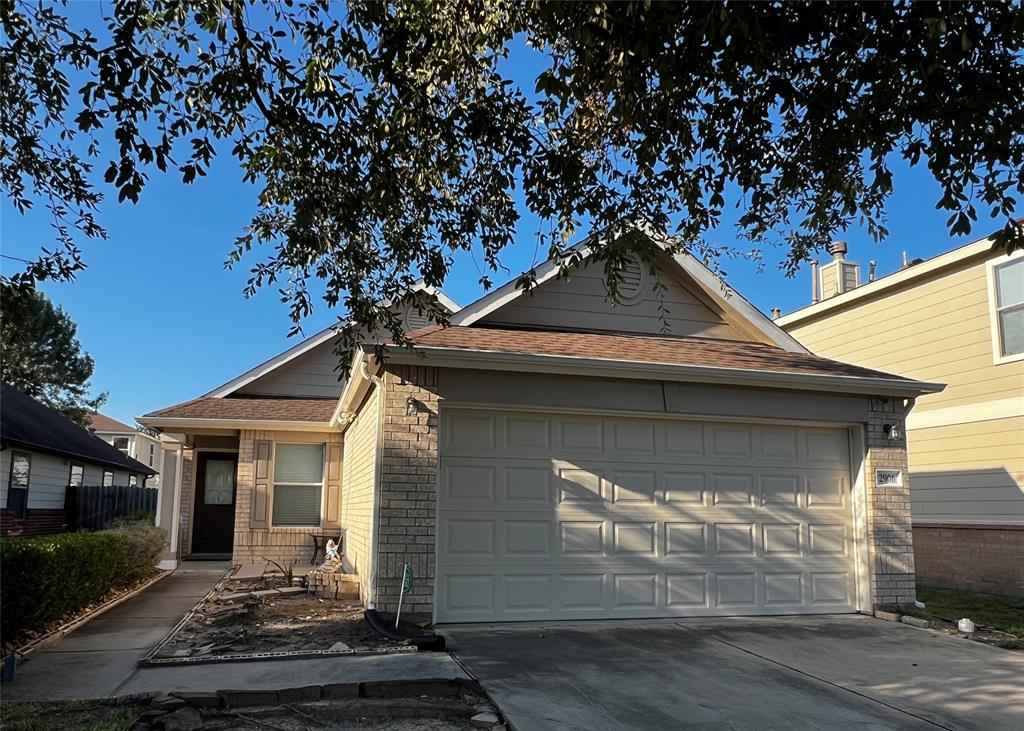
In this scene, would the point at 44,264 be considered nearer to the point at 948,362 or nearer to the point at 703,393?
the point at 703,393

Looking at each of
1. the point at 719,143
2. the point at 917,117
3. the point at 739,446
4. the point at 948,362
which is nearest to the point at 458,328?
the point at 739,446

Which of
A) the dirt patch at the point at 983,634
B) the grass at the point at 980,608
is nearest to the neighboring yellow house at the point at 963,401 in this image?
the grass at the point at 980,608

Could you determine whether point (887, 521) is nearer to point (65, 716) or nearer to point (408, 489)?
point (408, 489)

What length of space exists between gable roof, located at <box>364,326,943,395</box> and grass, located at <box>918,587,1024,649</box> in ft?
9.52

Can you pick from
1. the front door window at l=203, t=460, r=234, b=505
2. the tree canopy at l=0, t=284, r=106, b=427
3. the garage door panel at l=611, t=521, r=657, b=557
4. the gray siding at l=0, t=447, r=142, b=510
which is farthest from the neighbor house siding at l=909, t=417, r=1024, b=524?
the tree canopy at l=0, t=284, r=106, b=427

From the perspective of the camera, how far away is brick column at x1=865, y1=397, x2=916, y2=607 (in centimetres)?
973

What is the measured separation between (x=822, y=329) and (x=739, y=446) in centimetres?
829

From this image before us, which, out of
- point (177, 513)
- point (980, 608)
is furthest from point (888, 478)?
point (177, 513)

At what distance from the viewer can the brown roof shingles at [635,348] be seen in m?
9.15

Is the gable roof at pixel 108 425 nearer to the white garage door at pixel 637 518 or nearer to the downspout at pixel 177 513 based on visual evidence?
the downspout at pixel 177 513

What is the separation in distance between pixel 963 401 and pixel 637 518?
7.47 meters

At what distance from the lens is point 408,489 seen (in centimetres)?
836

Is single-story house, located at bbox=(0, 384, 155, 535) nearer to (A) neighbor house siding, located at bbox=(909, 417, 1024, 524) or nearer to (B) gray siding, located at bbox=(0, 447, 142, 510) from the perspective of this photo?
(B) gray siding, located at bbox=(0, 447, 142, 510)

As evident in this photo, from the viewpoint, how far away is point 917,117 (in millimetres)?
5270
